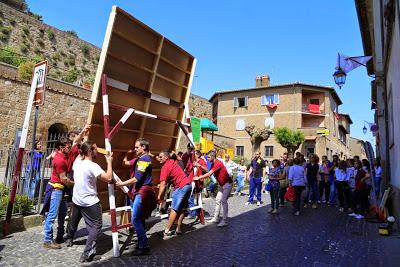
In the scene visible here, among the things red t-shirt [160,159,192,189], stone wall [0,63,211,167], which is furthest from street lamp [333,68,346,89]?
stone wall [0,63,211,167]

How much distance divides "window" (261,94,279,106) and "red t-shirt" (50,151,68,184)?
41710 millimetres

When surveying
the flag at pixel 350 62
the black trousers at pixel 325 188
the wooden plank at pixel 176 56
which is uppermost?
the flag at pixel 350 62

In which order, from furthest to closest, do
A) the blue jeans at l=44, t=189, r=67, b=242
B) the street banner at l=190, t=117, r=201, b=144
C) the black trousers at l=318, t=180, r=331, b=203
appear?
the black trousers at l=318, t=180, r=331, b=203 < the street banner at l=190, t=117, r=201, b=144 < the blue jeans at l=44, t=189, r=67, b=242

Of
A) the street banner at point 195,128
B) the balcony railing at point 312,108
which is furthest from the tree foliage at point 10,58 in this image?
the balcony railing at point 312,108

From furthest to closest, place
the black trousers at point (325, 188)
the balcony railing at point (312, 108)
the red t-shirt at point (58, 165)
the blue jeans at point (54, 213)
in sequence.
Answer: the balcony railing at point (312, 108) → the black trousers at point (325, 188) → the red t-shirt at point (58, 165) → the blue jeans at point (54, 213)

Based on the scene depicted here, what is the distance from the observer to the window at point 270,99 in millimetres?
45500

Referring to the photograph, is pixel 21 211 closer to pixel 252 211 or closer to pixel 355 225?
pixel 252 211

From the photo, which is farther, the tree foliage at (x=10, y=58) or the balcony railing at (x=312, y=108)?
the balcony railing at (x=312, y=108)

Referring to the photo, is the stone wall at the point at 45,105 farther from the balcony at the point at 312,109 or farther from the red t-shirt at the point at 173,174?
the balcony at the point at 312,109

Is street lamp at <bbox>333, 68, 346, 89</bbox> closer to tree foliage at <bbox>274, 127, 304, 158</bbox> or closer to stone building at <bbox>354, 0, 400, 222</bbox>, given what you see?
stone building at <bbox>354, 0, 400, 222</bbox>

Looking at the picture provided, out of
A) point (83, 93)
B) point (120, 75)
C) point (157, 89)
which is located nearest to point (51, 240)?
point (120, 75)

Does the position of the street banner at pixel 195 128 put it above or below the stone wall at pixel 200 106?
below

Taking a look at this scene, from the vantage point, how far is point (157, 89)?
7.45 meters

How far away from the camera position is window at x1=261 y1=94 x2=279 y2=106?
149ft
